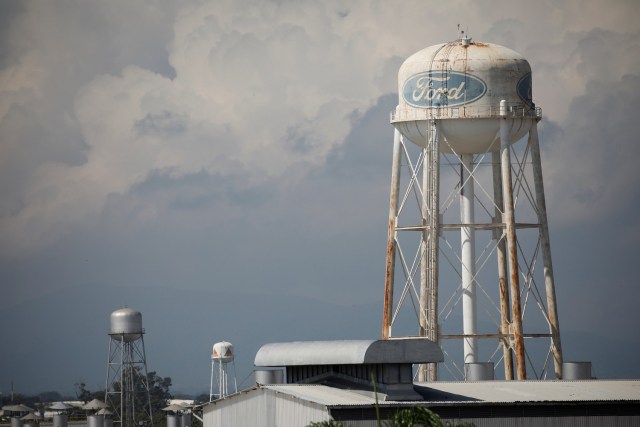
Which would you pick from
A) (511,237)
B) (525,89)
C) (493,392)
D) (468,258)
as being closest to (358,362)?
(493,392)

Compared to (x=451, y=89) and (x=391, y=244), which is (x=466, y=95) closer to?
(x=451, y=89)

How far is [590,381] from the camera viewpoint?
255ft

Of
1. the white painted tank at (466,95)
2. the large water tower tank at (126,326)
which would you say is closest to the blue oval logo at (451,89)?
the white painted tank at (466,95)

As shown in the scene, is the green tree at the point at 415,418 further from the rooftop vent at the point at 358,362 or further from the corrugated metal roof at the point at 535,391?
the corrugated metal roof at the point at 535,391

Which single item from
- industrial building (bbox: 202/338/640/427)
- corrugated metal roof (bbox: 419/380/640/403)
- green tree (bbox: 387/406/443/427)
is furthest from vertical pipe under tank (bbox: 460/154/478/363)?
green tree (bbox: 387/406/443/427)

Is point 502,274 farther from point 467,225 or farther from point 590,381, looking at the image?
point 590,381

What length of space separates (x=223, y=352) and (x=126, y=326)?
9.59m

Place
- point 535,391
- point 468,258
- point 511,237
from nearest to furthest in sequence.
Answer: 1. point 535,391
2. point 511,237
3. point 468,258

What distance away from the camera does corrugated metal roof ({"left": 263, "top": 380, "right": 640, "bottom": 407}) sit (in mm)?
65875

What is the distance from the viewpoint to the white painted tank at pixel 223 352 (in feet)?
458

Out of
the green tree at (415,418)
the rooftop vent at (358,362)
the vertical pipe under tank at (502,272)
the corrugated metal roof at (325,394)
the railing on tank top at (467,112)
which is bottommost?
the green tree at (415,418)

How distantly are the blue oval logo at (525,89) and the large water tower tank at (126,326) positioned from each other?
57.3 meters

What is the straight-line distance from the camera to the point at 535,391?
71438 mm

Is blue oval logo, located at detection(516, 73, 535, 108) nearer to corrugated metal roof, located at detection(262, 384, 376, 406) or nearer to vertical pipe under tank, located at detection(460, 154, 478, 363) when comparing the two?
vertical pipe under tank, located at detection(460, 154, 478, 363)
